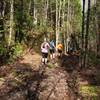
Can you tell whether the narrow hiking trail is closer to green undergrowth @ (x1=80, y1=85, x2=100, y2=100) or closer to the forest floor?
the forest floor

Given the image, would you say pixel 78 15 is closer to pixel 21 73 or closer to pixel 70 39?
pixel 70 39

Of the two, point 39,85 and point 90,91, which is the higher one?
point 39,85

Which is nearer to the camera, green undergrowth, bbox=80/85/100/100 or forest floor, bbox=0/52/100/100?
forest floor, bbox=0/52/100/100

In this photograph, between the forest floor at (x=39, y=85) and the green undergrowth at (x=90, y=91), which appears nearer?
the forest floor at (x=39, y=85)

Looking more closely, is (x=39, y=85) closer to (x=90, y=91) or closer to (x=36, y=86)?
(x=36, y=86)

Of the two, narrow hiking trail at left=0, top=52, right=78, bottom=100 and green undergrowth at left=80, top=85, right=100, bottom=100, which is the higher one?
narrow hiking trail at left=0, top=52, right=78, bottom=100

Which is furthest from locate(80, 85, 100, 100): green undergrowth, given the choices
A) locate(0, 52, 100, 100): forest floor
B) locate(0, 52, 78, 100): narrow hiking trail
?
locate(0, 52, 78, 100): narrow hiking trail

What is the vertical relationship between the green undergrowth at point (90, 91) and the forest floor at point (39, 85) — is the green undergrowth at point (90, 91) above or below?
below

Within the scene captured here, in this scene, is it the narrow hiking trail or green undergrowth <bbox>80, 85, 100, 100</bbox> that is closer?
the narrow hiking trail

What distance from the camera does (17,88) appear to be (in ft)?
44.5

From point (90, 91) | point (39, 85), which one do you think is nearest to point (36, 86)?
point (39, 85)

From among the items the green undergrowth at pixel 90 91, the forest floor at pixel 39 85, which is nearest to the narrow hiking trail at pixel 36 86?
the forest floor at pixel 39 85

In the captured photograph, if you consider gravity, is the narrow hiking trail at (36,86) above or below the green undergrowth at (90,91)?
above

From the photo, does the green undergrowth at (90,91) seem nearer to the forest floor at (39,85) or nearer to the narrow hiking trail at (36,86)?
the forest floor at (39,85)
